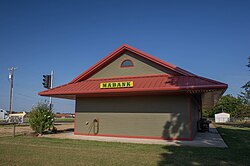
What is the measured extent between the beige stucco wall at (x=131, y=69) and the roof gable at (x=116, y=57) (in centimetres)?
23

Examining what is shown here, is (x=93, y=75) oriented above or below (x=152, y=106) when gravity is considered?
above

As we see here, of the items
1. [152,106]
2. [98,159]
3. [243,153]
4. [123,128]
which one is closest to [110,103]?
[123,128]

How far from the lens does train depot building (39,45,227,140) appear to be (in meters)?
13.1

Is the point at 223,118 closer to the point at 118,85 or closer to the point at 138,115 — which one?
the point at 138,115

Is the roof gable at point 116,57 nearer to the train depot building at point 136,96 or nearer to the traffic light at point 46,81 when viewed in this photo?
the train depot building at point 136,96

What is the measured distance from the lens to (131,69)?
16000 millimetres

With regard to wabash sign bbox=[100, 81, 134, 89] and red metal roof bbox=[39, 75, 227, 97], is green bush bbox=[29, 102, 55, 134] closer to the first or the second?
red metal roof bbox=[39, 75, 227, 97]

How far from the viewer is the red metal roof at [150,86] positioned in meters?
11.9

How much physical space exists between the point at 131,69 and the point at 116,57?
1.56m

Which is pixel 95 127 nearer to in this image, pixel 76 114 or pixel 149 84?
pixel 76 114

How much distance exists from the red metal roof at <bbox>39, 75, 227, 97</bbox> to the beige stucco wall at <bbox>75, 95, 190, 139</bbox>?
1.03m

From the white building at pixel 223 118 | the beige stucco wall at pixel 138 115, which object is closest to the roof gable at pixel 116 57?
the beige stucco wall at pixel 138 115

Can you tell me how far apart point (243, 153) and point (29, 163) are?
8.04 m

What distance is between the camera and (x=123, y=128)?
1488 cm
